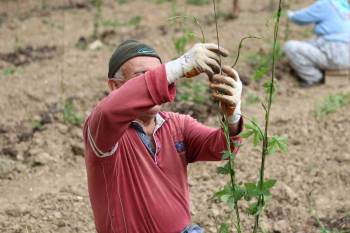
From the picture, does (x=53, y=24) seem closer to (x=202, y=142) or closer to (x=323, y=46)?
(x=323, y=46)

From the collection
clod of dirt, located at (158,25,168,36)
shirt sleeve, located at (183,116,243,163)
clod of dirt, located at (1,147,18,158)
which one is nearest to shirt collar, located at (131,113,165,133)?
shirt sleeve, located at (183,116,243,163)

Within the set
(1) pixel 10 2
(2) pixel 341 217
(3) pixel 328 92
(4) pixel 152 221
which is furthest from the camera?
(1) pixel 10 2

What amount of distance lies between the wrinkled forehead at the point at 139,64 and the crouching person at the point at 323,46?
4429 millimetres

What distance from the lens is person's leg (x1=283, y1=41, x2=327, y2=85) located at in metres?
6.79

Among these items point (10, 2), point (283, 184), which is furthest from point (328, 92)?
point (10, 2)

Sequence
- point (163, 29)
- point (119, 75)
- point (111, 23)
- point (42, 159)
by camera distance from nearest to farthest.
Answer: point (119, 75), point (42, 159), point (163, 29), point (111, 23)

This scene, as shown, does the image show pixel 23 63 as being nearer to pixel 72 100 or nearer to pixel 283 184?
pixel 72 100

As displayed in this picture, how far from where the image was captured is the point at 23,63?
6656 millimetres

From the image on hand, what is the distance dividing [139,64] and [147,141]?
0.31 meters

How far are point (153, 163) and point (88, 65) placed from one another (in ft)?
13.6

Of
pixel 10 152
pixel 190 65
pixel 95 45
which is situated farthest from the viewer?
pixel 95 45

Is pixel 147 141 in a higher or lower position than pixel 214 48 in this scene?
lower

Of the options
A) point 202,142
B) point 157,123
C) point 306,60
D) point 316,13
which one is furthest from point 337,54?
point 157,123

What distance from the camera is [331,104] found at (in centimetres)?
564
